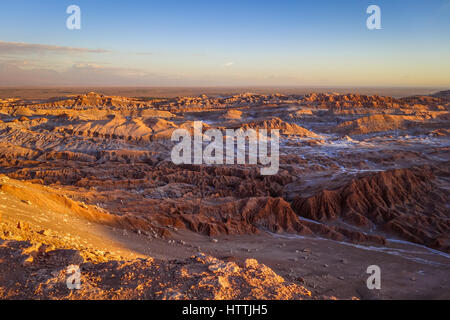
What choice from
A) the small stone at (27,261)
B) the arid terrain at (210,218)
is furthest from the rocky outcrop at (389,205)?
the small stone at (27,261)

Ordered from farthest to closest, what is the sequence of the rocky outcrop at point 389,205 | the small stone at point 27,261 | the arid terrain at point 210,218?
the rocky outcrop at point 389,205, the arid terrain at point 210,218, the small stone at point 27,261

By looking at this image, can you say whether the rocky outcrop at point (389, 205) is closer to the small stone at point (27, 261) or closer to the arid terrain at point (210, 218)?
the arid terrain at point (210, 218)

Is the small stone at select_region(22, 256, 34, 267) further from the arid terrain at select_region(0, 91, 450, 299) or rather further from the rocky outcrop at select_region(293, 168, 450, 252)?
the rocky outcrop at select_region(293, 168, 450, 252)

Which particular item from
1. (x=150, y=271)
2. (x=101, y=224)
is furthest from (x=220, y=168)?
(x=150, y=271)

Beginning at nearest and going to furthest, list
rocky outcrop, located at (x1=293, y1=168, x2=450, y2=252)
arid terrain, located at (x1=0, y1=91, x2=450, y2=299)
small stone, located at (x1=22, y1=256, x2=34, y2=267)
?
1. small stone, located at (x1=22, y1=256, x2=34, y2=267)
2. arid terrain, located at (x1=0, y1=91, x2=450, y2=299)
3. rocky outcrop, located at (x1=293, y1=168, x2=450, y2=252)

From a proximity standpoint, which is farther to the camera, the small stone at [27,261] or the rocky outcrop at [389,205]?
the rocky outcrop at [389,205]

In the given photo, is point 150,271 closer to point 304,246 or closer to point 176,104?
point 304,246

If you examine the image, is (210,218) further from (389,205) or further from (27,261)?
(27,261)

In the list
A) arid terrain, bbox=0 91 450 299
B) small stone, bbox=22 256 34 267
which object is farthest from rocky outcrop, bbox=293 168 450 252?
small stone, bbox=22 256 34 267
